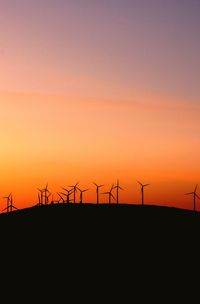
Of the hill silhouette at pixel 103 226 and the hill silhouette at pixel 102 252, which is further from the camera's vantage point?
the hill silhouette at pixel 103 226

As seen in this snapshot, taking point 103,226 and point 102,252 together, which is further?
point 103,226

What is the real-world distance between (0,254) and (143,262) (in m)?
34.1

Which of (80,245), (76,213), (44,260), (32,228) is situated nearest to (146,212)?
(76,213)

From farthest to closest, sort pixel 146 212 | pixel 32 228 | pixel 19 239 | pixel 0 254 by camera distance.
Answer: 1. pixel 146 212
2. pixel 32 228
3. pixel 19 239
4. pixel 0 254

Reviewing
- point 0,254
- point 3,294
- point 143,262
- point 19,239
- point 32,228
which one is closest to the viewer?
point 3,294

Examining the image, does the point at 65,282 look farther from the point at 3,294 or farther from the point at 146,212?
the point at 146,212

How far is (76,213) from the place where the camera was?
185125mm

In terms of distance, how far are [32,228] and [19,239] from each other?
40.5 feet

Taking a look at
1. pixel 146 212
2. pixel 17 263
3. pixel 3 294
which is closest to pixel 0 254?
pixel 17 263

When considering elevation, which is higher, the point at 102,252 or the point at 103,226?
the point at 103,226

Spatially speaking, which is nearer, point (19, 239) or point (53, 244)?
point (53, 244)

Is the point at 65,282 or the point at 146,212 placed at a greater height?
the point at 146,212

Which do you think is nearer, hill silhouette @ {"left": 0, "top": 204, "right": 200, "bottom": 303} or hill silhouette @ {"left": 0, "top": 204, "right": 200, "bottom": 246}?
hill silhouette @ {"left": 0, "top": 204, "right": 200, "bottom": 303}

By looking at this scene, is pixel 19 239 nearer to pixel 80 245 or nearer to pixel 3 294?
pixel 80 245
